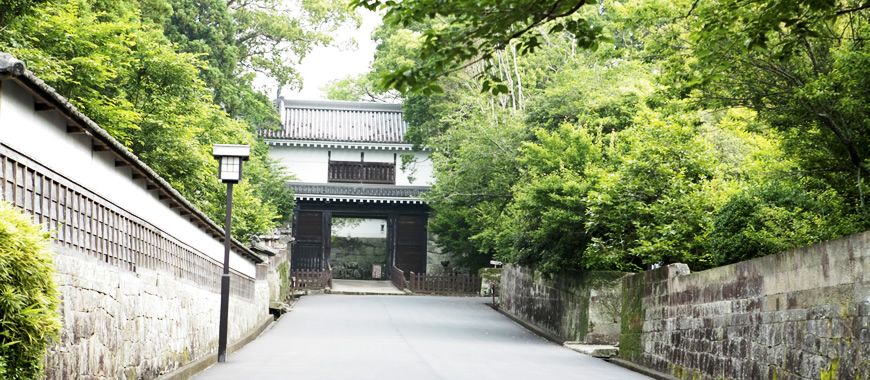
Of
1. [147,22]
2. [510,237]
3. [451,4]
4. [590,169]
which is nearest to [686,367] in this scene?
[590,169]

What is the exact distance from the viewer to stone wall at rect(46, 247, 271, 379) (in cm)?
714

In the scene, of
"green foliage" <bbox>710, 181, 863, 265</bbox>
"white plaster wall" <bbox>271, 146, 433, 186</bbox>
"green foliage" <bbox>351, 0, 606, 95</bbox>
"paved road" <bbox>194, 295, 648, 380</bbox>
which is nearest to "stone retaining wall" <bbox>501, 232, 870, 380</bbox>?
"green foliage" <bbox>710, 181, 863, 265</bbox>

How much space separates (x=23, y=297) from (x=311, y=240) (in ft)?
124

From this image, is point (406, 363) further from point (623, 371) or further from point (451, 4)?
point (451, 4)

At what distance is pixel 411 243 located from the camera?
43.3m

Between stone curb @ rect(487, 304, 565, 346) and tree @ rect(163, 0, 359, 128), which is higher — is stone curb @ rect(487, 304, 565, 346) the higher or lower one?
the lower one

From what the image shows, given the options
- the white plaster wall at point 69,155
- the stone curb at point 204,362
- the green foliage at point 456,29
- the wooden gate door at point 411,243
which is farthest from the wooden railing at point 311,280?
the green foliage at point 456,29

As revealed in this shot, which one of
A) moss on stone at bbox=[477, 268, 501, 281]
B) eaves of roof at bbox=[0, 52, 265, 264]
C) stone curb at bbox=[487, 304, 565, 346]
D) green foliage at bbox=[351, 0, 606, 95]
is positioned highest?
green foliage at bbox=[351, 0, 606, 95]

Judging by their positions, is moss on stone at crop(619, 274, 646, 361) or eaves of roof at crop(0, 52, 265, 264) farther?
moss on stone at crop(619, 274, 646, 361)

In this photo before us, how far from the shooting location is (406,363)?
14211mm

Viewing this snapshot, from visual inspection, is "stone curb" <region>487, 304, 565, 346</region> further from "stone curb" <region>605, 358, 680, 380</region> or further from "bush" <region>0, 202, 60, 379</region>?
"bush" <region>0, 202, 60, 379</region>

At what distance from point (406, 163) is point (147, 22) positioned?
18758mm

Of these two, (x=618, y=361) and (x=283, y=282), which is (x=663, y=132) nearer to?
(x=618, y=361)

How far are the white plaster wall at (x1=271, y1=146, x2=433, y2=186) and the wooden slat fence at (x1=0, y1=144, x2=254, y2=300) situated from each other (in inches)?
1193
